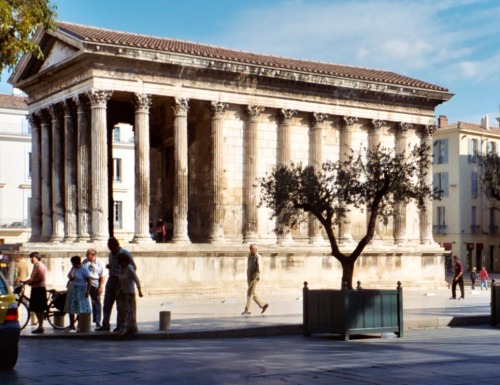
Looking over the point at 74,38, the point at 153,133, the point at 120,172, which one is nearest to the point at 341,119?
the point at 153,133

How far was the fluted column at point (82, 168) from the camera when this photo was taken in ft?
104

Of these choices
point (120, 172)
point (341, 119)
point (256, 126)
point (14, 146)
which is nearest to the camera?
point (256, 126)

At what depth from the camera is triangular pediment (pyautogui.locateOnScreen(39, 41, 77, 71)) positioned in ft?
103

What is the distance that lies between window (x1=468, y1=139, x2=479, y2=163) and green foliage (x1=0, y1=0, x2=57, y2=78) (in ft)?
172

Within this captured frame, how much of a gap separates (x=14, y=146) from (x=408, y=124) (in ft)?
95.6

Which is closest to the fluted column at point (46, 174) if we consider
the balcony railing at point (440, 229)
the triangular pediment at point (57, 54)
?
the triangular pediment at point (57, 54)

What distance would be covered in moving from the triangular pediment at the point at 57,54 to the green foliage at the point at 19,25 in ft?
43.5

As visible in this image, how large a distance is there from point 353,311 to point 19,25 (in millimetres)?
8629

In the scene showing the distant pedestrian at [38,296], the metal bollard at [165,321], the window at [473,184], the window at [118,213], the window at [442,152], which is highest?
the window at [442,152]

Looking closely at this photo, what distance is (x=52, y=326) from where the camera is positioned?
1911cm

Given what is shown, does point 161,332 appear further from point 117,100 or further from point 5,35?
point 117,100

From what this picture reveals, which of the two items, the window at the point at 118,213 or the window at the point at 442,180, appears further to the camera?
the window at the point at 442,180

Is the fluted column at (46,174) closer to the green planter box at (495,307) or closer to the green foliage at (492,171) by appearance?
the green planter box at (495,307)

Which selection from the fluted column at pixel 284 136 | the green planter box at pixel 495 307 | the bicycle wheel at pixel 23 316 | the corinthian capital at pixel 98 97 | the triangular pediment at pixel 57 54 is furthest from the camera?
the fluted column at pixel 284 136
